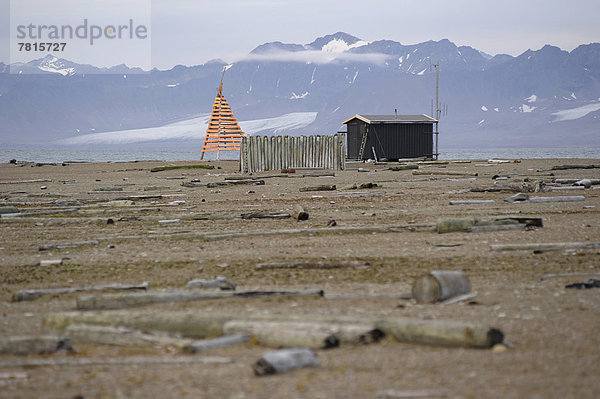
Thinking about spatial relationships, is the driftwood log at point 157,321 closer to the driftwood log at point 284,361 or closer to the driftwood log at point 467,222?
the driftwood log at point 284,361

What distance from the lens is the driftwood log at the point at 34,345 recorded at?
5.64 metres

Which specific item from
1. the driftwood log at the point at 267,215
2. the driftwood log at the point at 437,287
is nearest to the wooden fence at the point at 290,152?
the driftwood log at the point at 267,215

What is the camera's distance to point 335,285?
8.29 m

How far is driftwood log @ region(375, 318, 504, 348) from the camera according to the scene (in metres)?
5.56

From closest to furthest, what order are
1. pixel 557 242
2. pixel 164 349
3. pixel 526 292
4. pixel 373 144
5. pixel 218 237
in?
pixel 164 349 → pixel 526 292 → pixel 557 242 → pixel 218 237 → pixel 373 144

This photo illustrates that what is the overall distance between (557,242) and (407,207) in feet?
20.2

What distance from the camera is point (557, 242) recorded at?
10.5m

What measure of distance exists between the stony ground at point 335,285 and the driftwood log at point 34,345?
0.20 feet

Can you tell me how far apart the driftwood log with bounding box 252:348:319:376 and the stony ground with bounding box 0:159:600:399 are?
2.5 inches

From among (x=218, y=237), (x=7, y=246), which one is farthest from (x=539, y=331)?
(x=7, y=246)

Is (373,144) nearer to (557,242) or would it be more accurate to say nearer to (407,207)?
(407,207)

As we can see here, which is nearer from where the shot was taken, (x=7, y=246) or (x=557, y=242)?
(x=557, y=242)

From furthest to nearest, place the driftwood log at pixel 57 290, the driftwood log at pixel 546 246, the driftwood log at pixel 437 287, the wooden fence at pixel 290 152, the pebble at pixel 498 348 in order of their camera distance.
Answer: the wooden fence at pixel 290 152 → the driftwood log at pixel 546 246 → the driftwood log at pixel 57 290 → the driftwood log at pixel 437 287 → the pebble at pixel 498 348

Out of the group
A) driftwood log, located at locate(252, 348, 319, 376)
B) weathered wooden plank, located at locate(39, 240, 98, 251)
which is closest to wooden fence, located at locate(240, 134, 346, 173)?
weathered wooden plank, located at locate(39, 240, 98, 251)
